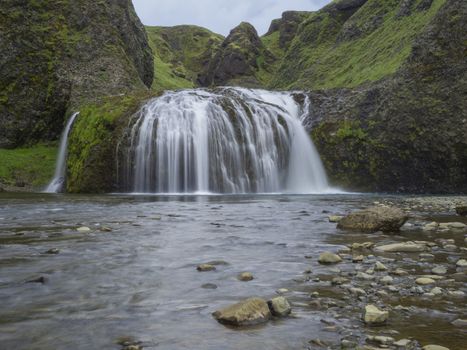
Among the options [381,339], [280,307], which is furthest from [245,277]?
[381,339]

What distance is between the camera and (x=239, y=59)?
12112 cm

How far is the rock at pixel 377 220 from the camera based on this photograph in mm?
11062

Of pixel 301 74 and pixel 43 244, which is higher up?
pixel 301 74

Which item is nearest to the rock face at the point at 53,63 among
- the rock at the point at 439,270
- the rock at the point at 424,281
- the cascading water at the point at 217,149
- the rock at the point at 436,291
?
the cascading water at the point at 217,149

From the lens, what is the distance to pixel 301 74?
88812 millimetres

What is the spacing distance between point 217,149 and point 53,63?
2346cm

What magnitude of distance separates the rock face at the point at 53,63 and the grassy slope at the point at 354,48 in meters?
28.2

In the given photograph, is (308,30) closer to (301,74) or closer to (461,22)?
(301,74)

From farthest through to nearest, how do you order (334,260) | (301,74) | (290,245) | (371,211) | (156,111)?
(301,74)
(156,111)
(371,211)
(290,245)
(334,260)

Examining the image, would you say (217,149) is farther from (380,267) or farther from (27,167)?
(380,267)

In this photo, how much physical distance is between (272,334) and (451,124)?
28.6 meters

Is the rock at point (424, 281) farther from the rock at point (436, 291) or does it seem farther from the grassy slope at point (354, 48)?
the grassy slope at point (354, 48)

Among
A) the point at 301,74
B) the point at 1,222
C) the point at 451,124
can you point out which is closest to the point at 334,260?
the point at 1,222

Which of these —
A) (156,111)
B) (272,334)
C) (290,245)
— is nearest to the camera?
(272,334)
